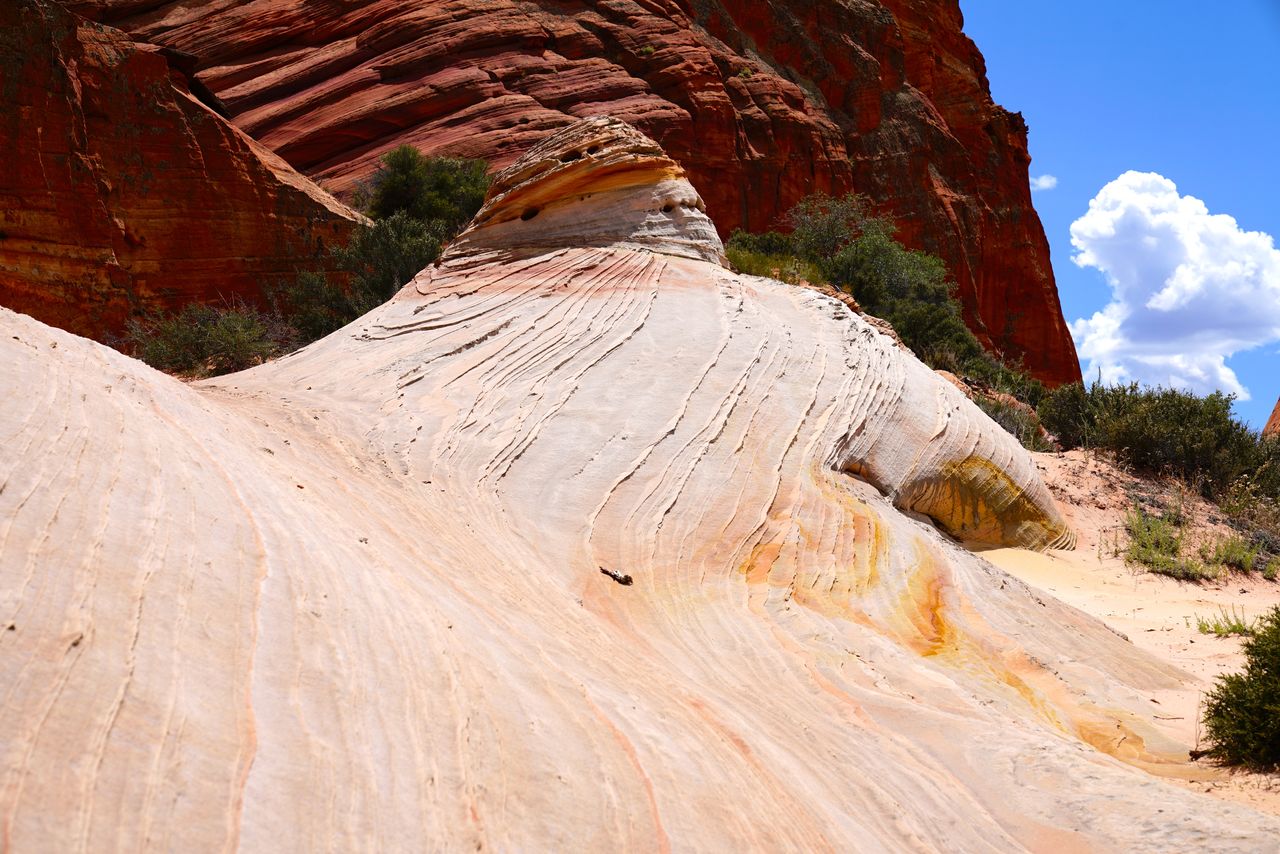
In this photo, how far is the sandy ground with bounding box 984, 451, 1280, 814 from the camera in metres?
4.11

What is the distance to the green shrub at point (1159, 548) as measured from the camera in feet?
24.2

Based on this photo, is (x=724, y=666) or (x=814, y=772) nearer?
(x=814, y=772)

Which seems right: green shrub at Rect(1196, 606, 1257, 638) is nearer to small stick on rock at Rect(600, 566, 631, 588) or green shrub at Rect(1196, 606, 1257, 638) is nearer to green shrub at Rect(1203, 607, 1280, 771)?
green shrub at Rect(1203, 607, 1280, 771)

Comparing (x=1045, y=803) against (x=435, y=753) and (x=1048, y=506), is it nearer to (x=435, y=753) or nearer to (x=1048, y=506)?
(x=435, y=753)

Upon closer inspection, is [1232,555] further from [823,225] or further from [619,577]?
[823,225]

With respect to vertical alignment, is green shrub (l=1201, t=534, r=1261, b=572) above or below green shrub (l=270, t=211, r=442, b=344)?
above

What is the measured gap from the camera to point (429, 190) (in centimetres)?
1880

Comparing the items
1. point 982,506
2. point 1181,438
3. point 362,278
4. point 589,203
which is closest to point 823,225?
point 362,278

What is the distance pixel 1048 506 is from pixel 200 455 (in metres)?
6.32

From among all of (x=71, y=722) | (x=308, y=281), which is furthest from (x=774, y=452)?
(x=308, y=281)

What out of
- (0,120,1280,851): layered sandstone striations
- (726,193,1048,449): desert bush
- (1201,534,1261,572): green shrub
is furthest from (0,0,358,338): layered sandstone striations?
(1201,534,1261,572): green shrub

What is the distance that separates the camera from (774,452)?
5184 mm

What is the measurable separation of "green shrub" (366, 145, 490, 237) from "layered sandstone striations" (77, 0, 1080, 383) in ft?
11.5


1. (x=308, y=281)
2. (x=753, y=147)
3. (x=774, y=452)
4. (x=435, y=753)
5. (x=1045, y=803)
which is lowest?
(x=308, y=281)
